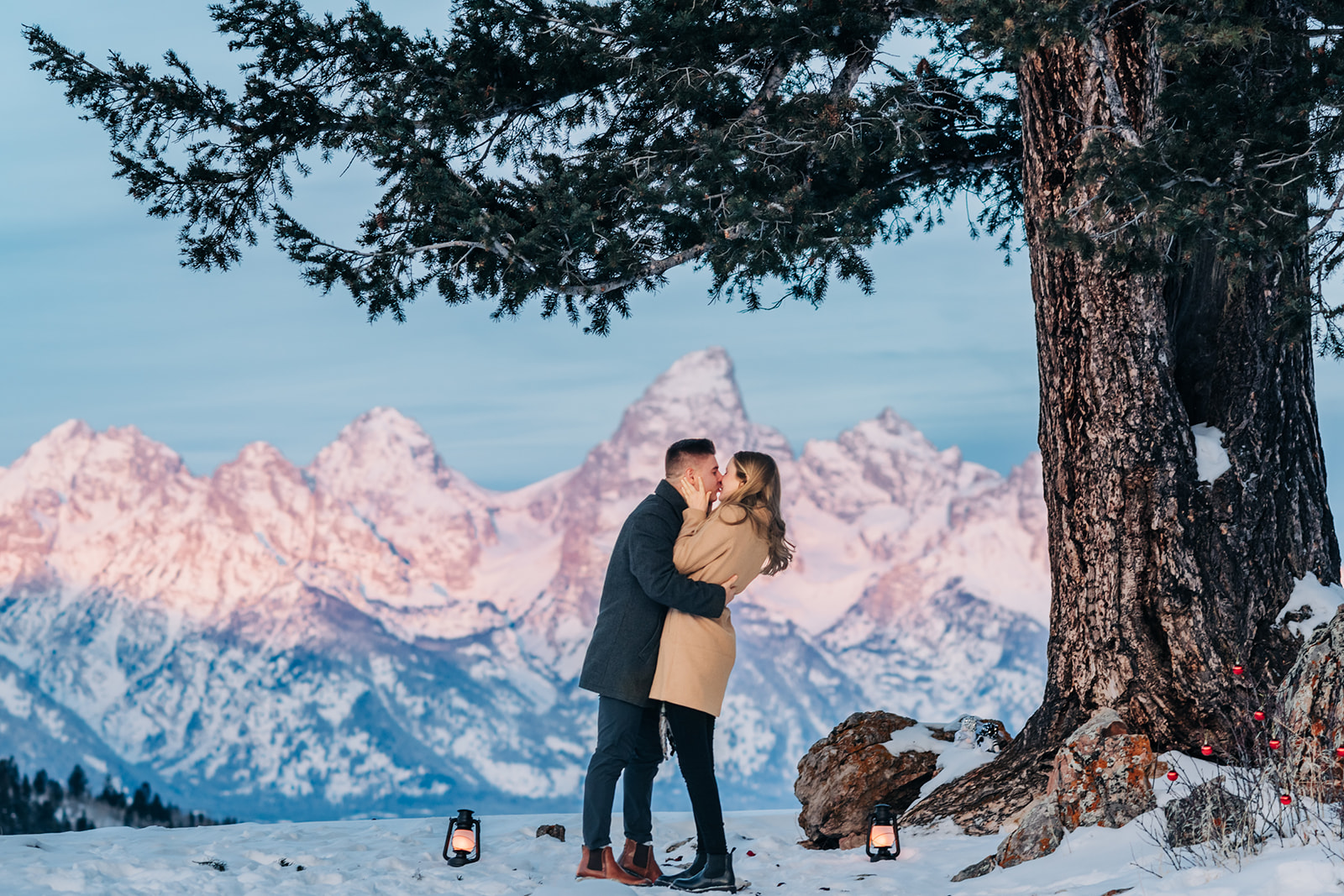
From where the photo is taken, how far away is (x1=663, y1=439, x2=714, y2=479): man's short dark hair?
202 inches

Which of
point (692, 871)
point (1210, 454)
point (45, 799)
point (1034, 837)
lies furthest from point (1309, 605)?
point (45, 799)

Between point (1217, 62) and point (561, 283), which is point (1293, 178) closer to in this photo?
point (1217, 62)

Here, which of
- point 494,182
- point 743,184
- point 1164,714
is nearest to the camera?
point 1164,714

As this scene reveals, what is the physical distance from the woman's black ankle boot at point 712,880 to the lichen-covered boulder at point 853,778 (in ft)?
5.95

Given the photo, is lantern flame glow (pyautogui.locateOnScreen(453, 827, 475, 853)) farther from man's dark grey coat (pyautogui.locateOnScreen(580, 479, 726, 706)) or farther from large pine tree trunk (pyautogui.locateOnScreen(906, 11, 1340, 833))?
large pine tree trunk (pyautogui.locateOnScreen(906, 11, 1340, 833))

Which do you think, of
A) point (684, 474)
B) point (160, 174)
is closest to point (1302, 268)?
point (684, 474)

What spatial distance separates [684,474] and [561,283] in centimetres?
329

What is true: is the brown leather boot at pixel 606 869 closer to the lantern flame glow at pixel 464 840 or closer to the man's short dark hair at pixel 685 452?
the lantern flame glow at pixel 464 840

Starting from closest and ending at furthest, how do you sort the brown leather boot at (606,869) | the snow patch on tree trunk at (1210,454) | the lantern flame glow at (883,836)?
the brown leather boot at (606,869), the lantern flame glow at (883,836), the snow patch on tree trunk at (1210,454)

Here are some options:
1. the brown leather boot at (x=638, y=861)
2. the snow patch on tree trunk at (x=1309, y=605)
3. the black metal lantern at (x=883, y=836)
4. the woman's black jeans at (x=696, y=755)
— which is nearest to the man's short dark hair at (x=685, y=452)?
the woman's black jeans at (x=696, y=755)

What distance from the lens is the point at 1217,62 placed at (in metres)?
6.86

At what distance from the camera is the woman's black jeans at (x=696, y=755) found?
4.94 m

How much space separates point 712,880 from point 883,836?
4.51ft

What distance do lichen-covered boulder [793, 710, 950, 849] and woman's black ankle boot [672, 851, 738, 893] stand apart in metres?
1.81
